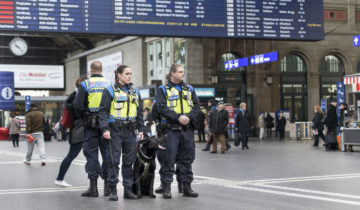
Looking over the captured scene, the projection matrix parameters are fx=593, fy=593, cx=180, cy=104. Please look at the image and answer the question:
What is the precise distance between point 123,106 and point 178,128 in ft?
2.58

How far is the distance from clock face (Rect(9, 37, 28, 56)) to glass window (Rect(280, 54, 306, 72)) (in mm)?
25651

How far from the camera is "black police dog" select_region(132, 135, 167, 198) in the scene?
7906 mm

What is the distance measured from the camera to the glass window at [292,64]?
34.3 meters

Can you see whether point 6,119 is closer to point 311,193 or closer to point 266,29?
point 266,29

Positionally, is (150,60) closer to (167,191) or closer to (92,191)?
(92,191)

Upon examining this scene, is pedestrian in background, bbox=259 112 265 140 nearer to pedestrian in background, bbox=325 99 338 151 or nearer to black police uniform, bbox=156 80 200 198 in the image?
pedestrian in background, bbox=325 99 338 151

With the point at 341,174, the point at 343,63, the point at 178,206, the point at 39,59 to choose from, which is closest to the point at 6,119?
the point at 39,59

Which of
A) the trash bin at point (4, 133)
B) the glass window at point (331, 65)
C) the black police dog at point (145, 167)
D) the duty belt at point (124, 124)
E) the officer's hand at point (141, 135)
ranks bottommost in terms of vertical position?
the trash bin at point (4, 133)

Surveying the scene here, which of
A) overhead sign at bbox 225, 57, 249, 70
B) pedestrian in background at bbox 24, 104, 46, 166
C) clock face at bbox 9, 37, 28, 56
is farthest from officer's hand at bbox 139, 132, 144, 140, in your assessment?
clock face at bbox 9, 37, 28, 56

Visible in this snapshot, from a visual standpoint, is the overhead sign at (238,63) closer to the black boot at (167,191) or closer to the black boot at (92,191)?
the black boot at (92,191)

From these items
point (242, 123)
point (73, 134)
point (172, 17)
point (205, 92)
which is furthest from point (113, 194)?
point (205, 92)

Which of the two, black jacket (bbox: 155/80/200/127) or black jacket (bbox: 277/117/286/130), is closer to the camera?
black jacket (bbox: 155/80/200/127)

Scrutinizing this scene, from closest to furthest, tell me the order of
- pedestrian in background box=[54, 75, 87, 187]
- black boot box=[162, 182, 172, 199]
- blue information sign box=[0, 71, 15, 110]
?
black boot box=[162, 182, 172, 199] → pedestrian in background box=[54, 75, 87, 187] → blue information sign box=[0, 71, 15, 110]

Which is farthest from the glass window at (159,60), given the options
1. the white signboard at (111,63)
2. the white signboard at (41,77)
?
the white signboard at (41,77)
